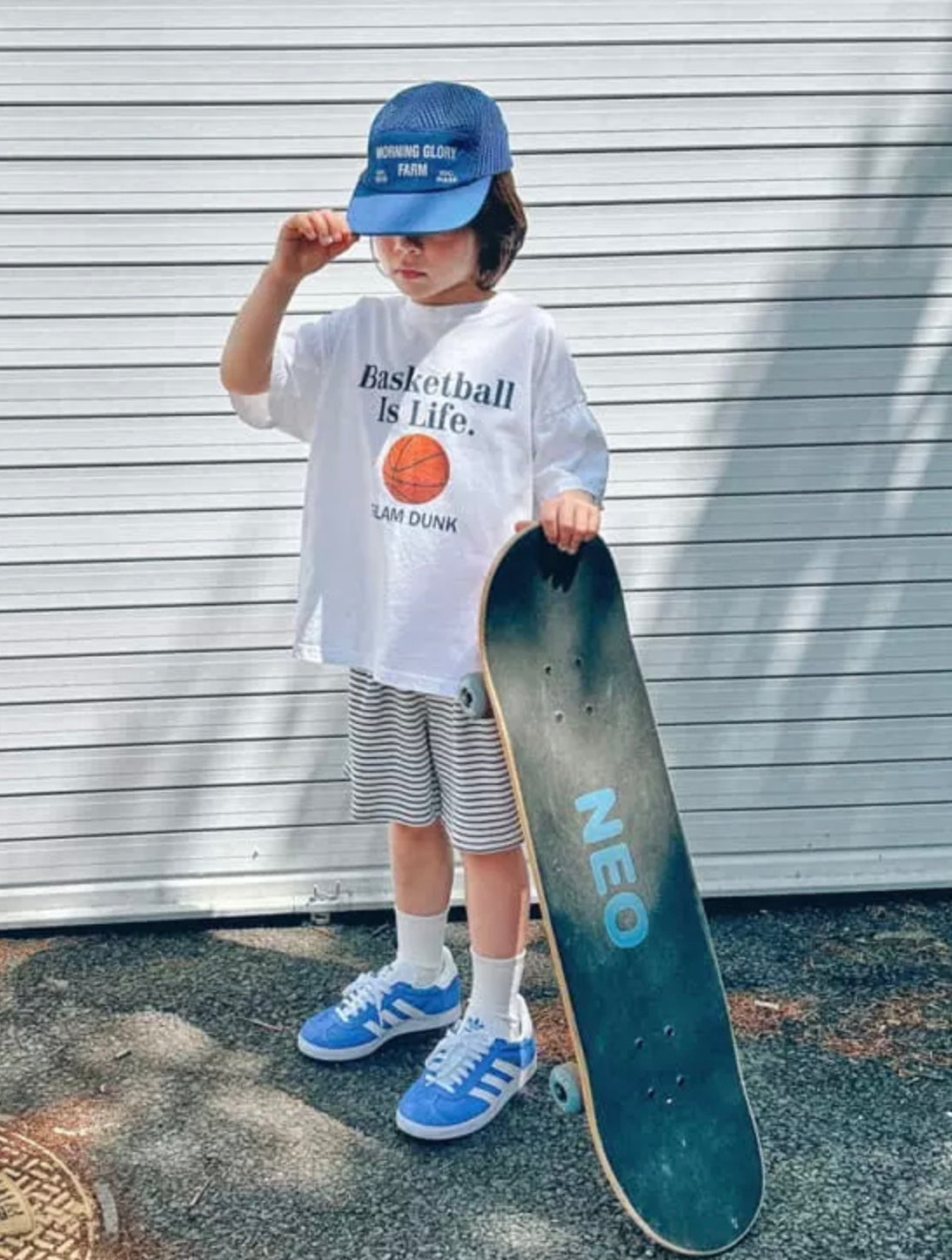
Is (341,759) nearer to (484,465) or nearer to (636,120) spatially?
(484,465)

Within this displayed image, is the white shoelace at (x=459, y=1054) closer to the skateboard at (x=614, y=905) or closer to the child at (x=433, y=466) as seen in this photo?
the child at (x=433, y=466)

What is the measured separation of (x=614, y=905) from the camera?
9.32 ft

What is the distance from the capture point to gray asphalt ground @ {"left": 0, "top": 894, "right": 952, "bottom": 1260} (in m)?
2.73

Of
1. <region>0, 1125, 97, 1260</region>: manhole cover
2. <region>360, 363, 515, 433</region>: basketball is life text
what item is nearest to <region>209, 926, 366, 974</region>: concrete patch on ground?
<region>0, 1125, 97, 1260</region>: manhole cover

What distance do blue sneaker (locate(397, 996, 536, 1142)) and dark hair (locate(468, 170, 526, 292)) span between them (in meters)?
1.35

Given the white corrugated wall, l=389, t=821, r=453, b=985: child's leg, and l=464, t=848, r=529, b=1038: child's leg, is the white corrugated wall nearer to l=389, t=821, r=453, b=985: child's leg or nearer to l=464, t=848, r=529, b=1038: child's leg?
l=389, t=821, r=453, b=985: child's leg

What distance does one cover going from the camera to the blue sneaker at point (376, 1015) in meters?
3.24

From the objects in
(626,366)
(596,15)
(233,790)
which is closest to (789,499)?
(626,366)

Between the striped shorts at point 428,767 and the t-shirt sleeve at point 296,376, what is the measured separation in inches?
19.3

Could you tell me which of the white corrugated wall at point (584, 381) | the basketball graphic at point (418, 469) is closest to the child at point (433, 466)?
the basketball graphic at point (418, 469)

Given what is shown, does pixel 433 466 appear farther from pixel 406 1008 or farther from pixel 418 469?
pixel 406 1008

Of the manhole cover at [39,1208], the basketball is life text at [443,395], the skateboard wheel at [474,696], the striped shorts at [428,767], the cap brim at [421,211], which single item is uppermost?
the cap brim at [421,211]

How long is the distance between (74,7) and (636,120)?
1192mm

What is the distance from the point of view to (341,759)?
150 inches
